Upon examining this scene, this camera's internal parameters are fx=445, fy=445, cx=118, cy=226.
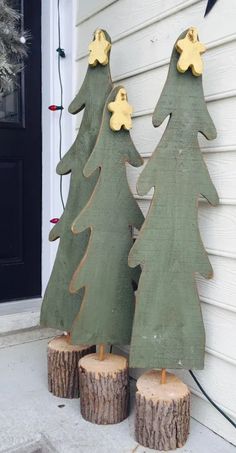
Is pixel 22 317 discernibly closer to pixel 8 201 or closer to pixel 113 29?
pixel 8 201

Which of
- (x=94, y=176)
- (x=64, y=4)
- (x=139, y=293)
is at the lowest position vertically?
(x=139, y=293)

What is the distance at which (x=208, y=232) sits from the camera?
5.47 ft

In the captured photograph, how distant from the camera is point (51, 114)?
2592 mm

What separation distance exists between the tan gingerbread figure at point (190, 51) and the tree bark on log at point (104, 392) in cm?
112

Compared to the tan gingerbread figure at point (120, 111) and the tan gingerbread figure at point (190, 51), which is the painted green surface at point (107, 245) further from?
the tan gingerbread figure at point (190, 51)

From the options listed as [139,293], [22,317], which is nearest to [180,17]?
[139,293]

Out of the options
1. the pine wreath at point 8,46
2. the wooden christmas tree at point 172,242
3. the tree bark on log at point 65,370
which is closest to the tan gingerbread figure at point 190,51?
the wooden christmas tree at point 172,242

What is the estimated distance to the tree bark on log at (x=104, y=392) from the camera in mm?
1659

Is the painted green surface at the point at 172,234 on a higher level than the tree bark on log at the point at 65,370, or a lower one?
higher

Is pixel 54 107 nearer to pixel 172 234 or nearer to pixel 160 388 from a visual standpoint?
pixel 172 234

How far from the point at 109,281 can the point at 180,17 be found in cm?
108

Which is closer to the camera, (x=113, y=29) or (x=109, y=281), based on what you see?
(x=109, y=281)

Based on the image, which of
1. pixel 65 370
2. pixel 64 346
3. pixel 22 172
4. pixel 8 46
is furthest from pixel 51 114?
pixel 65 370

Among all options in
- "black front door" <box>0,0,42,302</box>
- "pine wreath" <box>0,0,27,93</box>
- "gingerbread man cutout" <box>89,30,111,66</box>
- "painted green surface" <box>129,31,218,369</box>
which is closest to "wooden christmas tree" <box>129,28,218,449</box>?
"painted green surface" <box>129,31,218,369</box>
